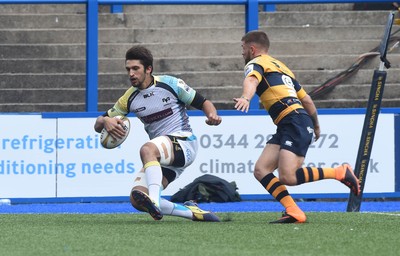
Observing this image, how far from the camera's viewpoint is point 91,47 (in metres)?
15.8

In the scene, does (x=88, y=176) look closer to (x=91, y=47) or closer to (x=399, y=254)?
(x=91, y=47)

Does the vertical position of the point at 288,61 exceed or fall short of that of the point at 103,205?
it exceeds it

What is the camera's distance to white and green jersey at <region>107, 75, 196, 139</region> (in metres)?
11.0

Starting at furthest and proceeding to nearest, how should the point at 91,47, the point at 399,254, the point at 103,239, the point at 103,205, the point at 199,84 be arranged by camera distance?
1. the point at 199,84
2. the point at 91,47
3. the point at 103,205
4. the point at 103,239
5. the point at 399,254

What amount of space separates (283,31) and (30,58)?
419cm

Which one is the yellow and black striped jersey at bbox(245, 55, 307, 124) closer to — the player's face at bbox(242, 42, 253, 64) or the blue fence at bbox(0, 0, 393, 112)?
the player's face at bbox(242, 42, 253, 64)

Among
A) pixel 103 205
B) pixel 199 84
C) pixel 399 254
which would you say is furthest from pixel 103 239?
pixel 199 84

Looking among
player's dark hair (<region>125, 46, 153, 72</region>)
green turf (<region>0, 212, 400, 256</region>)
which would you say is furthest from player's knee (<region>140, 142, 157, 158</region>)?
player's dark hair (<region>125, 46, 153, 72</region>)

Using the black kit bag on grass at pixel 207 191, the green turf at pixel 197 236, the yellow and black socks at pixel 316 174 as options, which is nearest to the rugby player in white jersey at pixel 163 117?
the green turf at pixel 197 236

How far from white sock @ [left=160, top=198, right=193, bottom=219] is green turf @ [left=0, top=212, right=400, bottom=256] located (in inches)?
3.5

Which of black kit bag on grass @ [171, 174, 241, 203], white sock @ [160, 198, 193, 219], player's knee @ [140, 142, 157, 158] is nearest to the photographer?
player's knee @ [140, 142, 157, 158]

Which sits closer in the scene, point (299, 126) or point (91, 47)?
point (299, 126)

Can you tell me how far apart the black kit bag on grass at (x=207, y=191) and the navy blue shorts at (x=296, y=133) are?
4.07 metres

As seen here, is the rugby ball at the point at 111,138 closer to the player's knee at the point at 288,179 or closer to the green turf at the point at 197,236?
the green turf at the point at 197,236
